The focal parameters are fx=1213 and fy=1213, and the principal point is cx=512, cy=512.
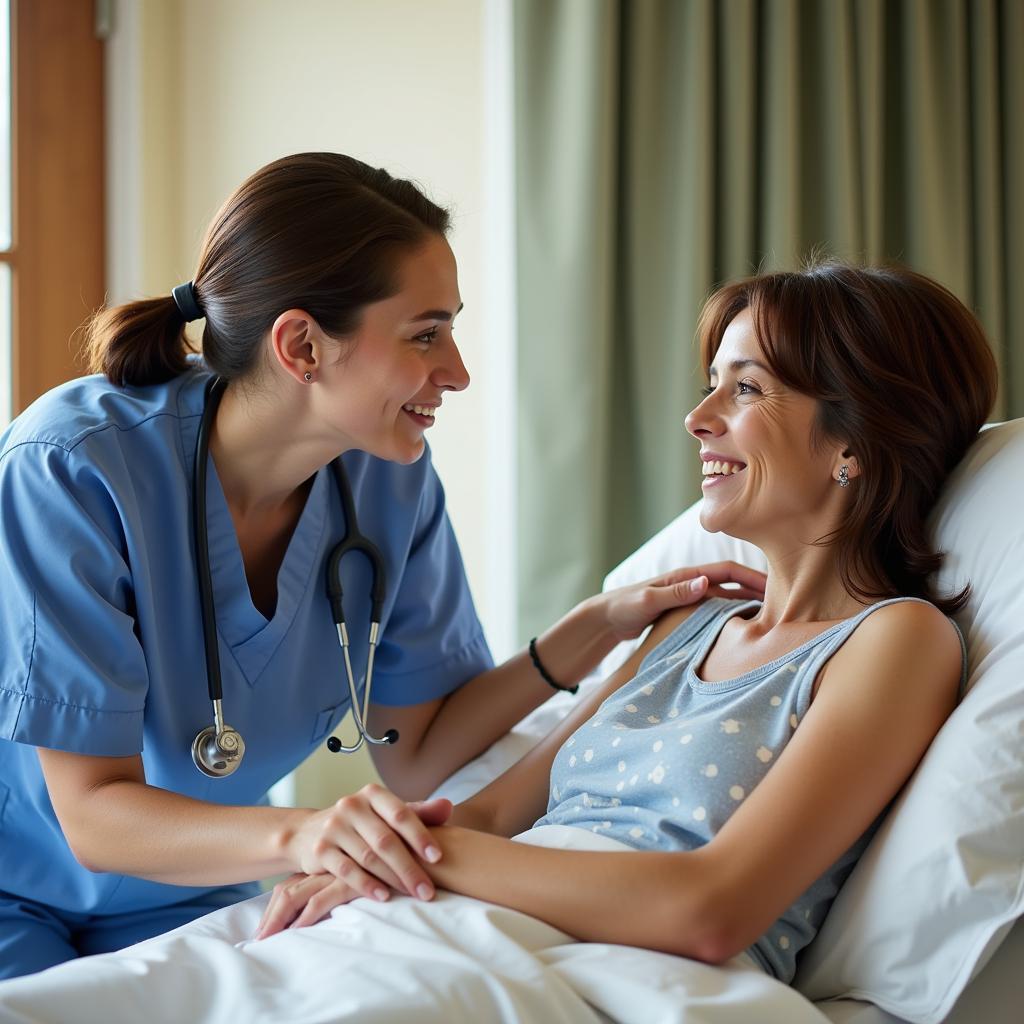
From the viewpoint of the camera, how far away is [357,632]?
171 cm

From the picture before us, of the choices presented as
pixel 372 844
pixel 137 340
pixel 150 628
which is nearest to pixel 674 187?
pixel 137 340

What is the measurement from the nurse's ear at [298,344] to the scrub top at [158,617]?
0.52 ft

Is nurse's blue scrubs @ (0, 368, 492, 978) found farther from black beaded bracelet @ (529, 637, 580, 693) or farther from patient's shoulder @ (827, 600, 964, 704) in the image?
patient's shoulder @ (827, 600, 964, 704)

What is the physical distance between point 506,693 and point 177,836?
0.59 m

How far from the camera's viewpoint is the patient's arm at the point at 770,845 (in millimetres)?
1062

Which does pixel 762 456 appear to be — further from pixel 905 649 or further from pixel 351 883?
pixel 351 883

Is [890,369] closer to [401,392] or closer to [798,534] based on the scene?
[798,534]

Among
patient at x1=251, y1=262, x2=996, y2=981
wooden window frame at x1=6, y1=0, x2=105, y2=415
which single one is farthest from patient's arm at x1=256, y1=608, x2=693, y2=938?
wooden window frame at x1=6, y1=0, x2=105, y2=415

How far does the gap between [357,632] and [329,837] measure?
531 millimetres

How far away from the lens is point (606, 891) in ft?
3.57

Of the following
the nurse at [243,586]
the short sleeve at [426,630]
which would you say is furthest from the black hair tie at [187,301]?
the short sleeve at [426,630]

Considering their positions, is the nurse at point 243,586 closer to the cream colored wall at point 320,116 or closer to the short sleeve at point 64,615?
the short sleeve at point 64,615

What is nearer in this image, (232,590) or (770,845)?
(770,845)

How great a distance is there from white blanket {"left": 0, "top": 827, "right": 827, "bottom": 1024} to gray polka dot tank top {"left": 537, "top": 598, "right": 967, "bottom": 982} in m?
0.14
